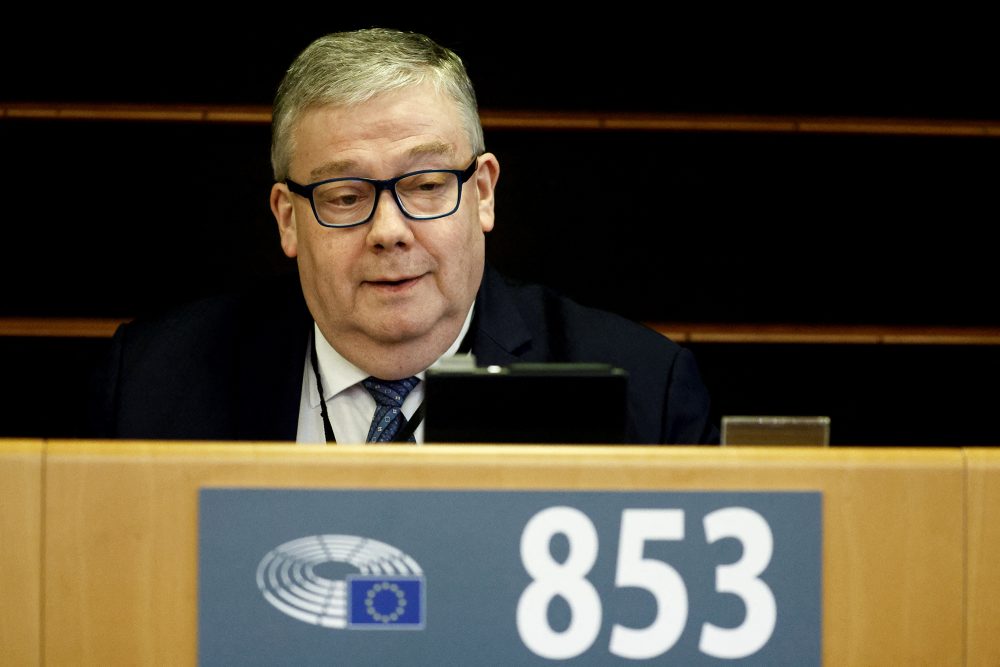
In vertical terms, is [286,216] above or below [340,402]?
above

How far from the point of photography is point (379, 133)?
1539 millimetres

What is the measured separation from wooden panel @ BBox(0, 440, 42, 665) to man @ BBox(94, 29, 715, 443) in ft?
1.98

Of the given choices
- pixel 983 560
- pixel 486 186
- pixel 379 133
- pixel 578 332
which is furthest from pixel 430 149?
pixel 983 560

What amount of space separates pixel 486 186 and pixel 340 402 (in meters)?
0.43

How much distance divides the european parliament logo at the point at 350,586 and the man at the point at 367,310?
1.84 ft

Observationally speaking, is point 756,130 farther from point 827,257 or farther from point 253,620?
point 253,620

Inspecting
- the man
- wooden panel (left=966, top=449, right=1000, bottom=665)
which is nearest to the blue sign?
wooden panel (left=966, top=449, right=1000, bottom=665)

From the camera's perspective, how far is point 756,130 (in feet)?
8.79

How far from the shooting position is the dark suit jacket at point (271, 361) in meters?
1.70

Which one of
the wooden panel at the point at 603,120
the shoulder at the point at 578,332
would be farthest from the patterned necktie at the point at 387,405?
the wooden panel at the point at 603,120

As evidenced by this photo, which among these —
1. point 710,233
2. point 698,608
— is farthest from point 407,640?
point 710,233

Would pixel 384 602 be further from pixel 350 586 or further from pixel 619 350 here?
pixel 619 350

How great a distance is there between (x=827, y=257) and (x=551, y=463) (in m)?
2.07

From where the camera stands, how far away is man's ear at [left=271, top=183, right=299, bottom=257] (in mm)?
1684
